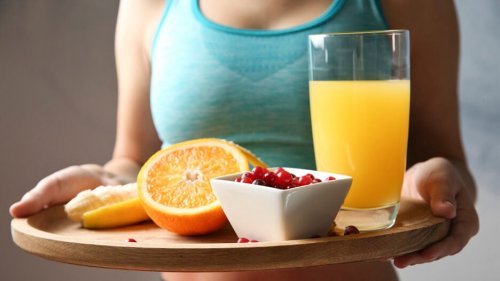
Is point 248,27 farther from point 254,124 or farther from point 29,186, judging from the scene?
point 29,186

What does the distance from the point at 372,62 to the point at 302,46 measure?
29cm

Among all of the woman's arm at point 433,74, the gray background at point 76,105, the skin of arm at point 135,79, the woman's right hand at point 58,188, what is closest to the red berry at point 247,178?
the woman's right hand at point 58,188

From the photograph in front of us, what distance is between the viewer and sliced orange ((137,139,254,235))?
788 millimetres

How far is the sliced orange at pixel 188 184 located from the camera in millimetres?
788

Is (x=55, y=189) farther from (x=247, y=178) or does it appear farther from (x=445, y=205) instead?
(x=445, y=205)

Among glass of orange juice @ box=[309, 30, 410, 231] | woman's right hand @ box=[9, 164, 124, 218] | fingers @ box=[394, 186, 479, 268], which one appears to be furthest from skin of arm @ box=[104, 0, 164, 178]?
fingers @ box=[394, 186, 479, 268]

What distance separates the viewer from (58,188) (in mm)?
917

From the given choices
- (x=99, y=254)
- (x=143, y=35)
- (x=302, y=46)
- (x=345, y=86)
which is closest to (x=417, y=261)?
(x=345, y=86)

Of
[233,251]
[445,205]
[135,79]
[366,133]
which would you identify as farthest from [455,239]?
[135,79]

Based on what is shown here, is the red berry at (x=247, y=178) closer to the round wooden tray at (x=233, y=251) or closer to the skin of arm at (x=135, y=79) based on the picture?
the round wooden tray at (x=233, y=251)

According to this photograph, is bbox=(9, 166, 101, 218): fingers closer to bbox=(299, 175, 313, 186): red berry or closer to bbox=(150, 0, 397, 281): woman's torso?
bbox=(150, 0, 397, 281): woman's torso

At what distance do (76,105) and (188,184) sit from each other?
97 centimetres

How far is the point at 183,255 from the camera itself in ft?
2.14

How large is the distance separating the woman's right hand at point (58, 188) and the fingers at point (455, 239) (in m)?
0.41
